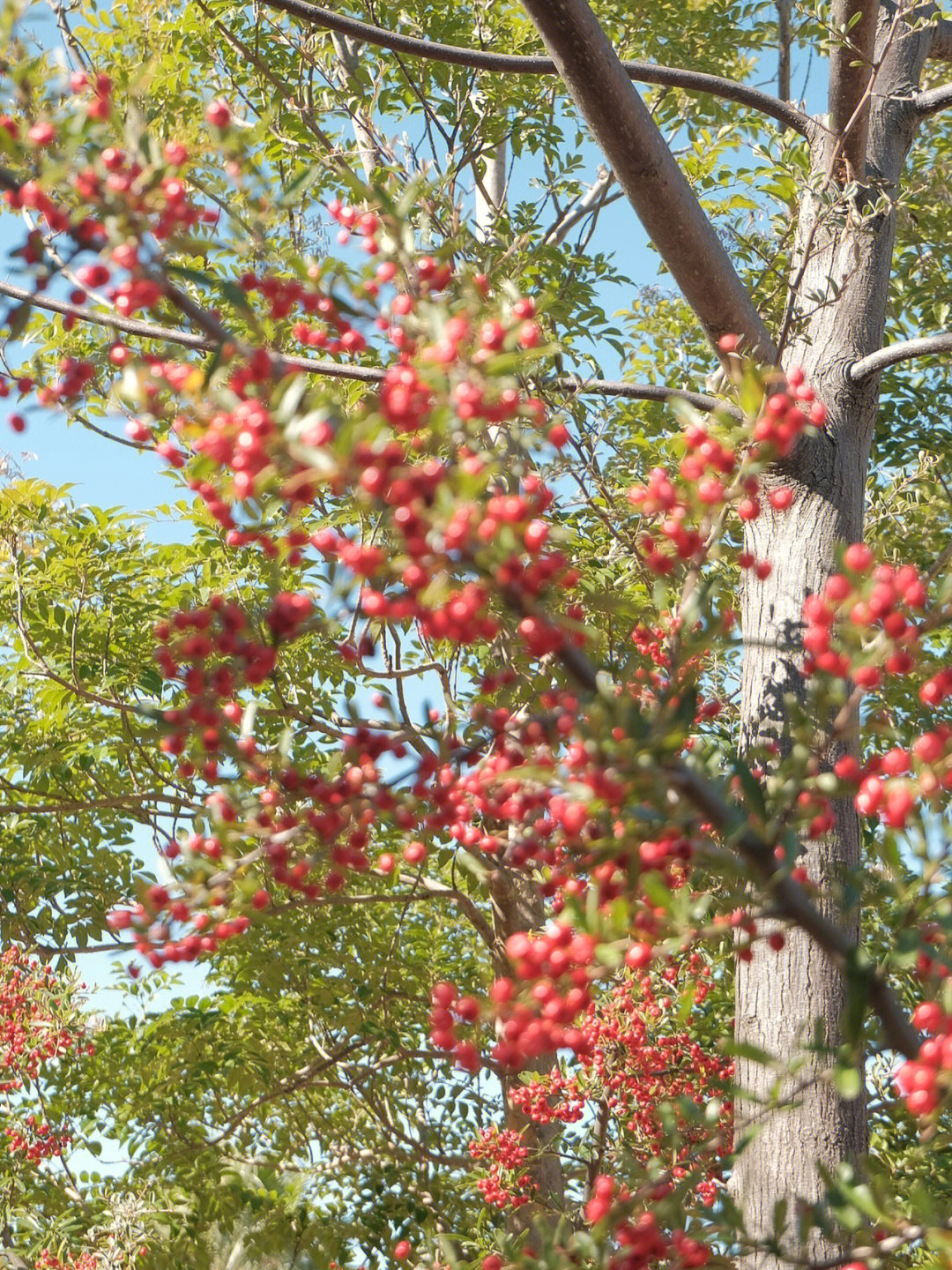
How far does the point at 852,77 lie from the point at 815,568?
5.65ft

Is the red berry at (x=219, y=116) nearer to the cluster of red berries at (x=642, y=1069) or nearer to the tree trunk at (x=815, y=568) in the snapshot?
the tree trunk at (x=815, y=568)

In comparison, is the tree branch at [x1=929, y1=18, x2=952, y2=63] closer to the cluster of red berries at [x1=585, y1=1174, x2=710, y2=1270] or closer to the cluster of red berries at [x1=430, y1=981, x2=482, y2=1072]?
the cluster of red berries at [x1=430, y1=981, x2=482, y2=1072]

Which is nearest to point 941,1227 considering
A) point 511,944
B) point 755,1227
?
point 511,944

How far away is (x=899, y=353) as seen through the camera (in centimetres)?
370

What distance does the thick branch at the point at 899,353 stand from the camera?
→ 3604 millimetres

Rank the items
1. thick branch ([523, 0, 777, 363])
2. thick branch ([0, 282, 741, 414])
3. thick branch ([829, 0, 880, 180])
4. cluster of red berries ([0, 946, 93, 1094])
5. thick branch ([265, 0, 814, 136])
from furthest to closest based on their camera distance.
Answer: cluster of red berries ([0, 946, 93, 1094]), thick branch ([829, 0, 880, 180]), thick branch ([265, 0, 814, 136]), thick branch ([523, 0, 777, 363]), thick branch ([0, 282, 741, 414])

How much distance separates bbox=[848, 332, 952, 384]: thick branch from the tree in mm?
24

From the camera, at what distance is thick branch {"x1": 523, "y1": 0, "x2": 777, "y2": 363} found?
10.0 feet

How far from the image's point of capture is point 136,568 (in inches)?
267

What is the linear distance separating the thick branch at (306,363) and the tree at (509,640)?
0.08ft

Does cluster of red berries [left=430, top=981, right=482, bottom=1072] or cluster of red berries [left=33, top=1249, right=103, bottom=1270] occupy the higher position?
cluster of red berries [left=430, top=981, right=482, bottom=1072]

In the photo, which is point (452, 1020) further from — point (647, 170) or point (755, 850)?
point (647, 170)

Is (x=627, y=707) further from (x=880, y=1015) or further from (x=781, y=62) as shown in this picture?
(x=781, y=62)

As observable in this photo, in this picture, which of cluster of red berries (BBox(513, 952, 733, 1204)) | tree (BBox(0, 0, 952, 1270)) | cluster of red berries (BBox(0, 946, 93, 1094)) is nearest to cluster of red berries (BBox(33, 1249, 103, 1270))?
tree (BBox(0, 0, 952, 1270))
